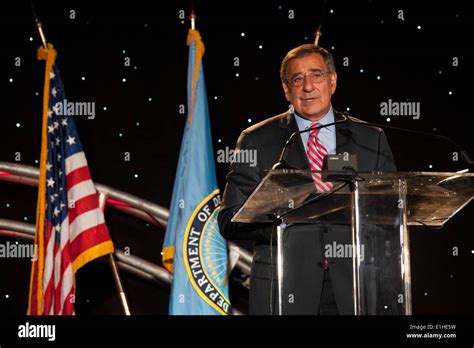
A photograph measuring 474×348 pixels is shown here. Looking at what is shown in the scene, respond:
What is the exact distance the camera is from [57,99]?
4.47 m

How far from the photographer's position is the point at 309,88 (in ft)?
9.52

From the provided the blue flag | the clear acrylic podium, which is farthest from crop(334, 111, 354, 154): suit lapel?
the blue flag

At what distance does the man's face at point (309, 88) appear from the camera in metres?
2.91

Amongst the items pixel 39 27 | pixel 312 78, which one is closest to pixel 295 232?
pixel 312 78

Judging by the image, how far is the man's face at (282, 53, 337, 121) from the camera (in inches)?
115

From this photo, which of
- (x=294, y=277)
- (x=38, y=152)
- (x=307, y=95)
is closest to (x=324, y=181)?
(x=294, y=277)

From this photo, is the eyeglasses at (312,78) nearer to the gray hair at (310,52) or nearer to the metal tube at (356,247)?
the gray hair at (310,52)

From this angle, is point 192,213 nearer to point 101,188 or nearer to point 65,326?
point 101,188

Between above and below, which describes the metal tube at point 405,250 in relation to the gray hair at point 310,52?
below

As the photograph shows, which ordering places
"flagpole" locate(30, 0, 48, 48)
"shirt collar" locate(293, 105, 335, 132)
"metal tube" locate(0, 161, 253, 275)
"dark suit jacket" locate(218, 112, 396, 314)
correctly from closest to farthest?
1. "dark suit jacket" locate(218, 112, 396, 314)
2. "shirt collar" locate(293, 105, 335, 132)
3. "flagpole" locate(30, 0, 48, 48)
4. "metal tube" locate(0, 161, 253, 275)

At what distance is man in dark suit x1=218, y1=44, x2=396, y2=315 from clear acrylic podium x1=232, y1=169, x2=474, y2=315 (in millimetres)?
83

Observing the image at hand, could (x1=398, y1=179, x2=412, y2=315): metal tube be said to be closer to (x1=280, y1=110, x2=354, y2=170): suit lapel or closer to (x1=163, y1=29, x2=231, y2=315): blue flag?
(x1=280, y1=110, x2=354, y2=170): suit lapel

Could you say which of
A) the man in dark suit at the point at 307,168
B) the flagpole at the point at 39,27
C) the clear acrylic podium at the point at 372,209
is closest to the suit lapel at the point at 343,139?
the man in dark suit at the point at 307,168

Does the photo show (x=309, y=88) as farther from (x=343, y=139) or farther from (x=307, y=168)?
(x=307, y=168)
